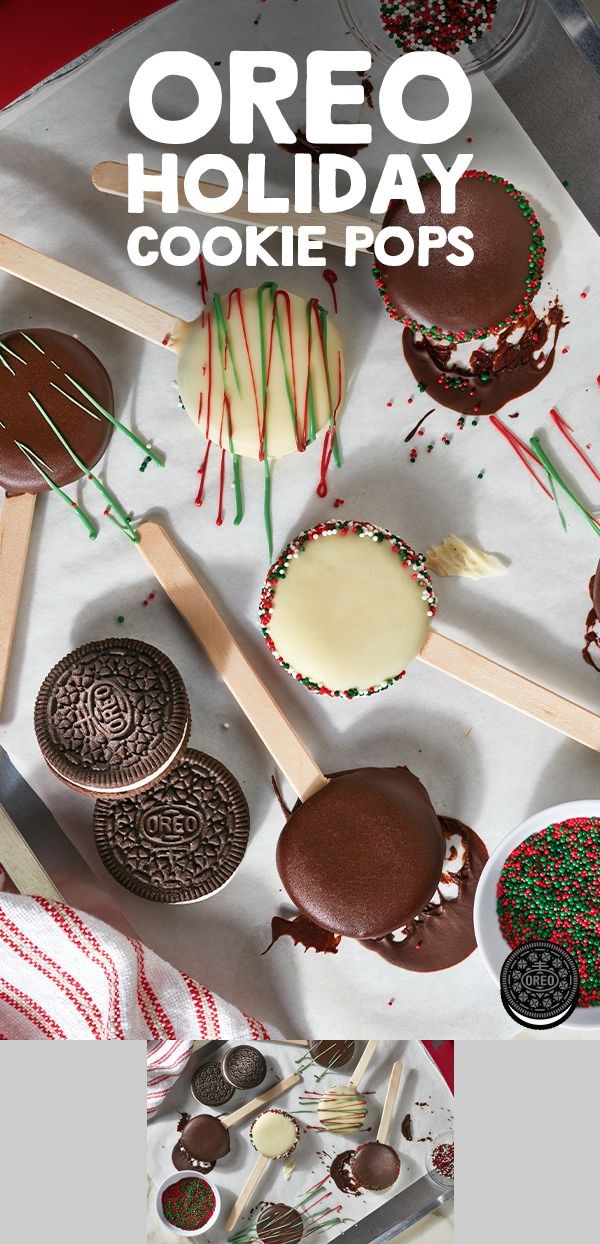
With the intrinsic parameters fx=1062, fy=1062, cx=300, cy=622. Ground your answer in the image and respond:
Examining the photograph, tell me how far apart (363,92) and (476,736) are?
1.42m

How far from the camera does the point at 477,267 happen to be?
2121 mm

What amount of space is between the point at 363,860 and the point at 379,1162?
612 millimetres

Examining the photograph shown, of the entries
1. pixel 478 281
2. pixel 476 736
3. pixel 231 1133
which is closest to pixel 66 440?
pixel 478 281

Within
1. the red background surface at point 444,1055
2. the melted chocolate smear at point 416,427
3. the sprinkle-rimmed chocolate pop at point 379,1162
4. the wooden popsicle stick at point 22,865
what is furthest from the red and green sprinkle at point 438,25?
the sprinkle-rimmed chocolate pop at point 379,1162

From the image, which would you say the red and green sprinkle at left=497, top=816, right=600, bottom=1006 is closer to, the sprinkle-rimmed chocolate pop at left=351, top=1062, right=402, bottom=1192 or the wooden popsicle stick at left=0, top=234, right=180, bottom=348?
the sprinkle-rimmed chocolate pop at left=351, top=1062, right=402, bottom=1192

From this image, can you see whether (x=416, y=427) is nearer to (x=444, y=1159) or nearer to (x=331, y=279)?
(x=331, y=279)

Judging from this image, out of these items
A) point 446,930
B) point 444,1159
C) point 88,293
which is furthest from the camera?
point 446,930

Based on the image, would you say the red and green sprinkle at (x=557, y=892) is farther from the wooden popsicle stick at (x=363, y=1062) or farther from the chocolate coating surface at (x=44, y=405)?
the chocolate coating surface at (x=44, y=405)

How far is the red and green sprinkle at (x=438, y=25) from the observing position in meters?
2.29

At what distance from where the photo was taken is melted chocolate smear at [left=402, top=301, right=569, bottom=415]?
229 centimetres

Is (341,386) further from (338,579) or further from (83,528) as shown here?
(83,528)

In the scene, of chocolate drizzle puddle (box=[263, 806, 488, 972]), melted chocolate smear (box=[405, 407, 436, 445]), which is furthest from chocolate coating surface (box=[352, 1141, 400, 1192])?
melted chocolate smear (box=[405, 407, 436, 445])

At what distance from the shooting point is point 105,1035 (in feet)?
7.38

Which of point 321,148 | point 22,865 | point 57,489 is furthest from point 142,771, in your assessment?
point 321,148
